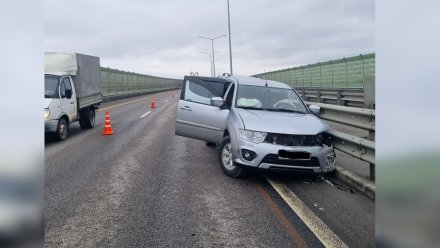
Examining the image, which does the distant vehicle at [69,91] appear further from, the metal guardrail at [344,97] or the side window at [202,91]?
the metal guardrail at [344,97]

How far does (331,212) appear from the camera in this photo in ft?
15.0

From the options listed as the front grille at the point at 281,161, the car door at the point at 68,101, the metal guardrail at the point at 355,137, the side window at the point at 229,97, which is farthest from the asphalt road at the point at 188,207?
the car door at the point at 68,101

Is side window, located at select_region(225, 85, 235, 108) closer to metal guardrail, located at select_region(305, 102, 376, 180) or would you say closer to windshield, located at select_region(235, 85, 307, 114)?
windshield, located at select_region(235, 85, 307, 114)

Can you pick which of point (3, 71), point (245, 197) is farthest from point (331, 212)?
point (3, 71)

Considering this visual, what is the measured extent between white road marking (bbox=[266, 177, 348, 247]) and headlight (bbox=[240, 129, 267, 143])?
0.79 meters

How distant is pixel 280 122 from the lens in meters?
6.07

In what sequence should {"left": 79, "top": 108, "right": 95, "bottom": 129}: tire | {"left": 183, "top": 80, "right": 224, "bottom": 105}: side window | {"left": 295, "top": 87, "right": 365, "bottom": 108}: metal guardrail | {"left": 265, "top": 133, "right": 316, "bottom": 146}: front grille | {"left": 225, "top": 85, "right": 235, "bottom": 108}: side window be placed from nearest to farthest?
{"left": 265, "top": 133, "right": 316, "bottom": 146}: front grille
{"left": 225, "top": 85, "right": 235, "bottom": 108}: side window
{"left": 183, "top": 80, "right": 224, "bottom": 105}: side window
{"left": 79, "top": 108, "right": 95, "bottom": 129}: tire
{"left": 295, "top": 87, "right": 365, "bottom": 108}: metal guardrail

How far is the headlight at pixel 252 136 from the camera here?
19.0 ft

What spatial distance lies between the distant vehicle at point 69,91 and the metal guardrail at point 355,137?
668 centimetres

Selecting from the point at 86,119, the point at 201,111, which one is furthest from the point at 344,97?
the point at 86,119

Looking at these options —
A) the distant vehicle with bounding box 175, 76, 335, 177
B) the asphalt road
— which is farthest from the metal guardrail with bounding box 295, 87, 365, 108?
the asphalt road

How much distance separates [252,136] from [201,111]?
1.95m

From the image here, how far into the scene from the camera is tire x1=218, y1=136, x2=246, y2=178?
20.5 feet

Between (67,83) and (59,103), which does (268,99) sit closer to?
(59,103)
